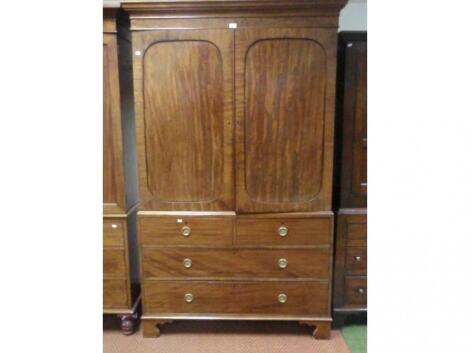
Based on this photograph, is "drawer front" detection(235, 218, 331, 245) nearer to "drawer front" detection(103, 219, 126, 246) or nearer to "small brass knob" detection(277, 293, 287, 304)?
"small brass knob" detection(277, 293, 287, 304)

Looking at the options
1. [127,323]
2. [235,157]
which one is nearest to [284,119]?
[235,157]

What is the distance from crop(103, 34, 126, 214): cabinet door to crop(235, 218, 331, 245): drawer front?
0.68m

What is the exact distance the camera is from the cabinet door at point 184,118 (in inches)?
66.0

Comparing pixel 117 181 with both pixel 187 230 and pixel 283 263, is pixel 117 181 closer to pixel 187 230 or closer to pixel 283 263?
pixel 187 230

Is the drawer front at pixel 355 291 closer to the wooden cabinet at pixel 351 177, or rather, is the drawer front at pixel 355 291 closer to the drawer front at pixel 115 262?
the wooden cabinet at pixel 351 177

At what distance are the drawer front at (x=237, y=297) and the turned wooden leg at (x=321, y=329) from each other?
0.05m

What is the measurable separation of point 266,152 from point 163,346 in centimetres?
122

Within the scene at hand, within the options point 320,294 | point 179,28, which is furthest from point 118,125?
point 320,294

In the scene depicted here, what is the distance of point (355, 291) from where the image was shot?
196 cm

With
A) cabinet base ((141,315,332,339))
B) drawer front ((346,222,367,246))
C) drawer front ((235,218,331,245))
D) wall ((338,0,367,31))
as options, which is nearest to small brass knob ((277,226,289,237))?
drawer front ((235,218,331,245))

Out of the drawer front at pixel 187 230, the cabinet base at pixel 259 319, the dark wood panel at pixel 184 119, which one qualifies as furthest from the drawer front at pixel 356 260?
the dark wood panel at pixel 184 119

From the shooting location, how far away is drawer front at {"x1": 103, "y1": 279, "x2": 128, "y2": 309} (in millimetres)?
1904
